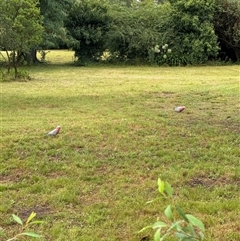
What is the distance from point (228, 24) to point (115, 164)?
15.4m

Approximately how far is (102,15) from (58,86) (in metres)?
8.62

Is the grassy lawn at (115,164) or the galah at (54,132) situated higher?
the galah at (54,132)

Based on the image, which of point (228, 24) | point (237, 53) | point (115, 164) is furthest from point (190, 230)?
point (237, 53)

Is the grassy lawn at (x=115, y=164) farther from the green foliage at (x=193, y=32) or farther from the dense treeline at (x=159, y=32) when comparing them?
the dense treeline at (x=159, y=32)

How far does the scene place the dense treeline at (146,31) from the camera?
55.7 feet

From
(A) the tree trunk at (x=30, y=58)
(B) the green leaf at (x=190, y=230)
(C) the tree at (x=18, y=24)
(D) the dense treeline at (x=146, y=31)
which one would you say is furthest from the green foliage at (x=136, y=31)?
(B) the green leaf at (x=190, y=230)

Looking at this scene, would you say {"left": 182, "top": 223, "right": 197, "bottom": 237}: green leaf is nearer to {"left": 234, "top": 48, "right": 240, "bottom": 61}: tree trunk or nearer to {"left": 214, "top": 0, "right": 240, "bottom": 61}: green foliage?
{"left": 214, "top": 0, "right": 240, "bottom": 61}: green foliage

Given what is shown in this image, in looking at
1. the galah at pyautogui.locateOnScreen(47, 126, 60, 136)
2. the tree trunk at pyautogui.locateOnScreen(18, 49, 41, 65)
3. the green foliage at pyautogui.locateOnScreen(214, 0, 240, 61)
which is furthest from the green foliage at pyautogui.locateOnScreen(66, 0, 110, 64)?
the galah at pyautogui.locateOnScreen(47, 126, 60, 136)

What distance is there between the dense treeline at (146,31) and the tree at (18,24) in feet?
14.8

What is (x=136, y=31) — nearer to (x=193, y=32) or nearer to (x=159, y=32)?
(x=159, y=32)

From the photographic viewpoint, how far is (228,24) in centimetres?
1792

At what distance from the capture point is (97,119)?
603cm

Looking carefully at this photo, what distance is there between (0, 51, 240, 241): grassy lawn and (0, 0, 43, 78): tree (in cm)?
407

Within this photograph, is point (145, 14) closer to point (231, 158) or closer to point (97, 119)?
point (97, 119)
